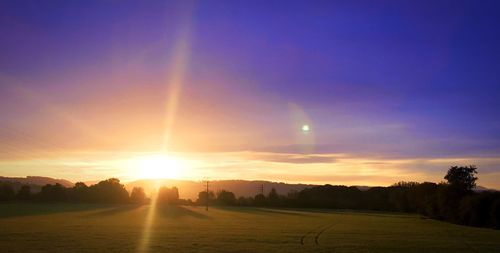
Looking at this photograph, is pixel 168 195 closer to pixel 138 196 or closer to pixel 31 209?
pixel 138 196

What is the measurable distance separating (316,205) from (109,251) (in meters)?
145

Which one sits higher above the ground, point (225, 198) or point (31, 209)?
point (225, 198)

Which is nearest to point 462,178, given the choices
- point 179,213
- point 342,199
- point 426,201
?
point 426,201

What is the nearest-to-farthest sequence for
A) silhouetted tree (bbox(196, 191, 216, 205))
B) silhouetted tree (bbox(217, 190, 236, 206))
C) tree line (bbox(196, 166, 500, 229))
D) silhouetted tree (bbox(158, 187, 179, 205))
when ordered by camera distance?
tree line (bbox(196, 166, 500, 229)), silhouetted tree (bbox(158, 187, 179, 205)), silhouetted tree (bbox(196, 191, 216, 205)), silhouetted tree (bbox(217, 190, 236, 206))

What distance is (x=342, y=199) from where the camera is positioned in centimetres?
19788

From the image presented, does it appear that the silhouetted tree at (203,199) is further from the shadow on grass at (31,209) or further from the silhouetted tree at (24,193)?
the shadow on grass at (31,209)

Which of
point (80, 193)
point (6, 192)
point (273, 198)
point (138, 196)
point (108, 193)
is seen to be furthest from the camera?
point (138, 196)

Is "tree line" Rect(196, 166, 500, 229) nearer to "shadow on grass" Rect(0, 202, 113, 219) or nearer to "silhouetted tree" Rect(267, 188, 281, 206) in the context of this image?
"silhouetted tree" Rect(267, 188, 281, 206)

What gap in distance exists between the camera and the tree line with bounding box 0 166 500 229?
10400 cm

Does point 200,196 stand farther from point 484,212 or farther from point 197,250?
point 197,250

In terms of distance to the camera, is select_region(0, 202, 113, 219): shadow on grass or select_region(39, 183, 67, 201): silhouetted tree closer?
select_region(0, 202, 113, 219): shadow on grass

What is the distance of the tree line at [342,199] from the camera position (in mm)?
104000

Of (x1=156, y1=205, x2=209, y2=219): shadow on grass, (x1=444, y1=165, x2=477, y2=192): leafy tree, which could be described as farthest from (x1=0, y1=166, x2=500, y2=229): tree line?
(x1=156, y1=205, x2=209, y2=219): shadow on grass

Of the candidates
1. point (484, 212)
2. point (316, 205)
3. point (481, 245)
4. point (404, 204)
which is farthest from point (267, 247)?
point (316, 205)
